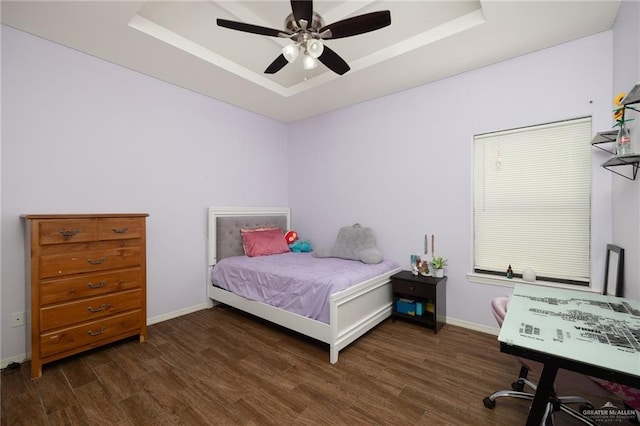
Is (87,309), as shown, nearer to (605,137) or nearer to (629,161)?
(629,161)

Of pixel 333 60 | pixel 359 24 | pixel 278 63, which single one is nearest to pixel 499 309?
pixel 359 24

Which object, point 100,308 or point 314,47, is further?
point 100,308

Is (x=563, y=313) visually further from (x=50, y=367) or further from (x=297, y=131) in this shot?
(x=297, y=131)

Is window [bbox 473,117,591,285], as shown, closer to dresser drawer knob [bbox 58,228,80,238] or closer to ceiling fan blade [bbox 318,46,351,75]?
ceiling fan blade [bbox 318,46,351,75]

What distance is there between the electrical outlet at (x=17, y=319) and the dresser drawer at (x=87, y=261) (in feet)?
1.90

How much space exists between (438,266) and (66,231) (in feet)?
11.2

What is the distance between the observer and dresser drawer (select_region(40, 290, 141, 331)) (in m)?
2.06

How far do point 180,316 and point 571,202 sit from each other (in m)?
4.18

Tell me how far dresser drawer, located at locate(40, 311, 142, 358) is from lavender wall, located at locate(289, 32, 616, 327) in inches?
98.4

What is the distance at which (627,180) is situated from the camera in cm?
188

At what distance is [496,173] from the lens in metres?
2.79

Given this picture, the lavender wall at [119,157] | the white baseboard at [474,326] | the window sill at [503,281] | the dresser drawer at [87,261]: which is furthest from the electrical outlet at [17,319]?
the window sill at [503,281]

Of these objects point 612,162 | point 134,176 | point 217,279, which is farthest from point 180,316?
point 612,162

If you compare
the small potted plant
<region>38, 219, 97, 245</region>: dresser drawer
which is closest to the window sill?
the small potted plant
